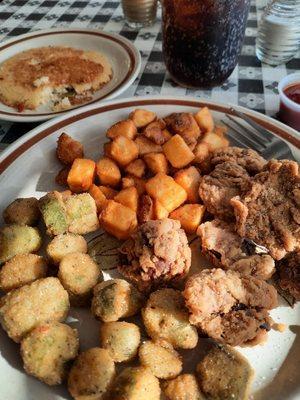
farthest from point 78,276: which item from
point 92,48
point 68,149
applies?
point 92,48

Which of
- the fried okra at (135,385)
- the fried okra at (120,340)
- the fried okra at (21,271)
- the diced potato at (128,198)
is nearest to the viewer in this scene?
the fried okra at (135,385)

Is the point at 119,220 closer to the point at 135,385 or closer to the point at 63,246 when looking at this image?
the point at 63,246

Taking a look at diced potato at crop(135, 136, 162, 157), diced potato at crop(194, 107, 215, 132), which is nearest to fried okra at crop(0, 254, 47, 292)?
diced potato at crop(135, 136, 162, 157)

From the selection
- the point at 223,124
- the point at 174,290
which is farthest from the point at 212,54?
the point at 174,290

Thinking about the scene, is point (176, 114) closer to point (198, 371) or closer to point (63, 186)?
point (63, 186)

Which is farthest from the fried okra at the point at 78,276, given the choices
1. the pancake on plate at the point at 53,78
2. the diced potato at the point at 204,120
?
the pancake on plate at the point at 53,78

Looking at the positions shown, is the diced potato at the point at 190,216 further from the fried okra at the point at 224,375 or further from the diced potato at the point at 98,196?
the fried okra at the point at 224,375
